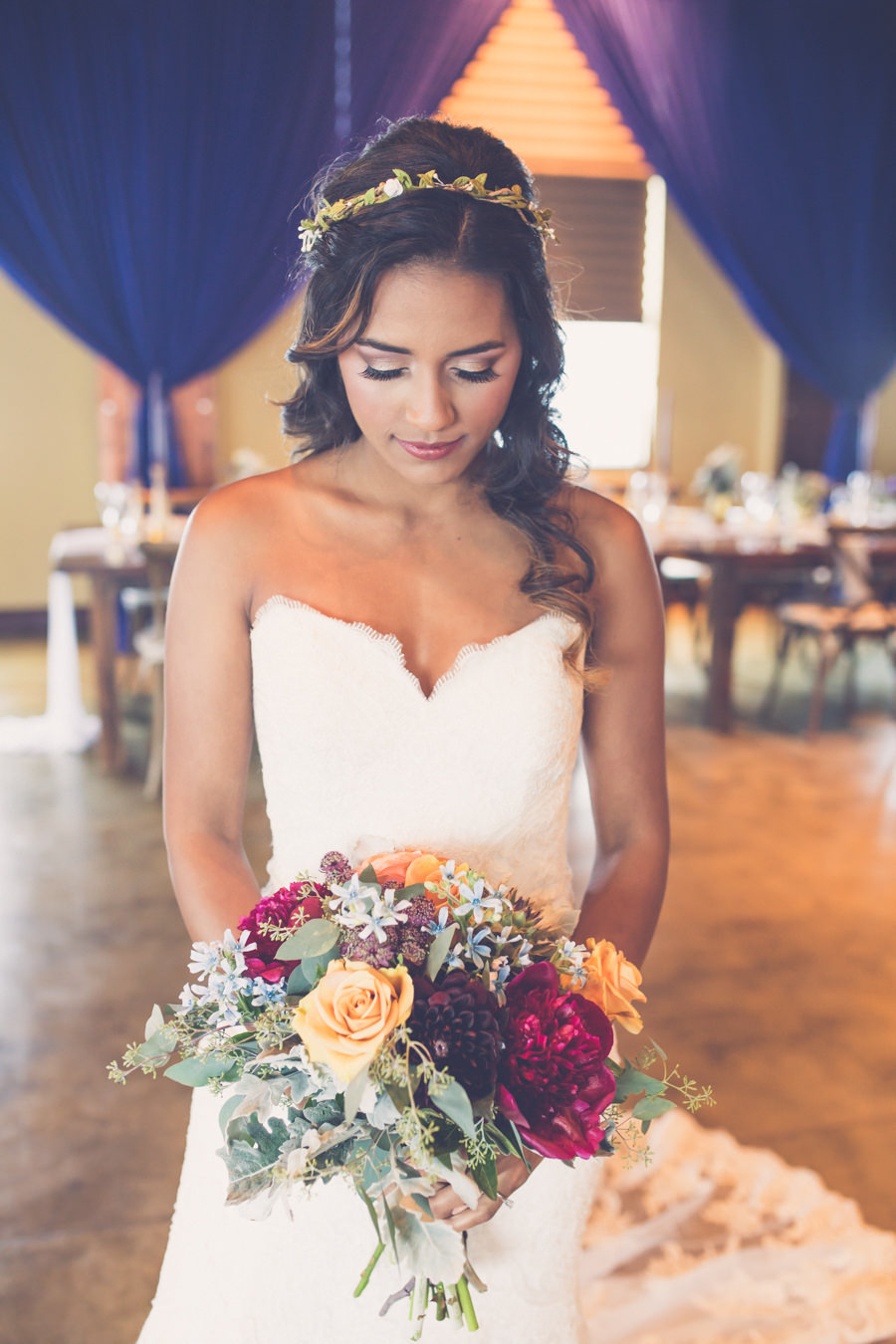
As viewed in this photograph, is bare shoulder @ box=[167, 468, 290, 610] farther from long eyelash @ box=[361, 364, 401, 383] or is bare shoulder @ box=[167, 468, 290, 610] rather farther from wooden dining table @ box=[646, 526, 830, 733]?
wooden dining table @ box=[646, 526, 830, 733]

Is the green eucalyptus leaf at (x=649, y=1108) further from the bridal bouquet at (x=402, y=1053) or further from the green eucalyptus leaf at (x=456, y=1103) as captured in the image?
the green eucalyptus leaf at (x=456, y=1103)

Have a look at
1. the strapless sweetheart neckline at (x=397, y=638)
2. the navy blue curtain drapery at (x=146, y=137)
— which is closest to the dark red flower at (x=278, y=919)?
the strapless sweetheart neckline at (x=397, y=638)

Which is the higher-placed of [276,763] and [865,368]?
[865,368]

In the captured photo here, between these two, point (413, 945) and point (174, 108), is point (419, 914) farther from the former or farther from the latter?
point (174, 108)

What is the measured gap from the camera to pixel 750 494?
666cm

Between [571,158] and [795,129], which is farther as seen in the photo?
[571,158]

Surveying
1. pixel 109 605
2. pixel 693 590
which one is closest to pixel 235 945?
pixel 109 605

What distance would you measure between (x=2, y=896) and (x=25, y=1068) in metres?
1.14

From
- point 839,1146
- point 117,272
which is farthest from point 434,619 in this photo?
point 117,272

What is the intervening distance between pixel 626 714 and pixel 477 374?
0.52 meters

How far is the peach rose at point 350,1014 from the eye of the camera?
0.94 meters

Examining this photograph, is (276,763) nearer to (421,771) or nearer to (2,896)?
(421,771)

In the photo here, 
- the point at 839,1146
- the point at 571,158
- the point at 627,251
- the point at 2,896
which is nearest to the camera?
the point at 839,1146

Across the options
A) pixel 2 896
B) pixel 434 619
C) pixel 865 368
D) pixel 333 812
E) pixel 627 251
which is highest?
pixel 627 251
